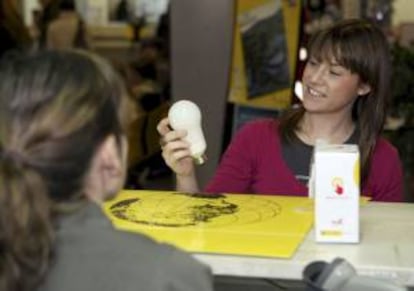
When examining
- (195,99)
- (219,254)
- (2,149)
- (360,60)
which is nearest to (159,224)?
(219,254)

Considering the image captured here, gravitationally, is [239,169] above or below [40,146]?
below

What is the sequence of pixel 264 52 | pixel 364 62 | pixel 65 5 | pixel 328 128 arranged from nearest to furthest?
pixel 364 62, pixel 328 128, pixel 264 52, pixel 65 5

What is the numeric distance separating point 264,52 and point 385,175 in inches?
81.8

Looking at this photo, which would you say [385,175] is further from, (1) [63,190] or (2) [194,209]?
(1) [63,190]

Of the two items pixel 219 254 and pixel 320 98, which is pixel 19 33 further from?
pixel 219 254

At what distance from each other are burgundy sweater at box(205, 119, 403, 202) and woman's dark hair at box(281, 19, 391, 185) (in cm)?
A: 4

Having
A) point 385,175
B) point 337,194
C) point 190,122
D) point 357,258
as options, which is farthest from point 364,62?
point 357,258

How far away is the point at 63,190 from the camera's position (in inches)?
46.1

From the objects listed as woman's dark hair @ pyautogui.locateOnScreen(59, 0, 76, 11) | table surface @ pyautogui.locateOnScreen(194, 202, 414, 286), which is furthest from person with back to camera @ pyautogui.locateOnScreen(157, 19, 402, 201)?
woman's dark hair @ pyautogui.locateOnScreen(59, 0, 76, 11)

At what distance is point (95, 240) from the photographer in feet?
3.86

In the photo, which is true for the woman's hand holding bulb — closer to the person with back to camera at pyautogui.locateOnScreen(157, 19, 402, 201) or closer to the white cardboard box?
the person with back to camera at pyautogui.locateOnScreen(157, 19, 402, 201)

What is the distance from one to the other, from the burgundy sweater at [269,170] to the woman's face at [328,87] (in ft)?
0.52

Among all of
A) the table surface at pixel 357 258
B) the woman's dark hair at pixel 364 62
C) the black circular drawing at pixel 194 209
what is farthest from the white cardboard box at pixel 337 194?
the woman's dark hair at pixel 364 62

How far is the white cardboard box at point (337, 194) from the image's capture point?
5.46ft
